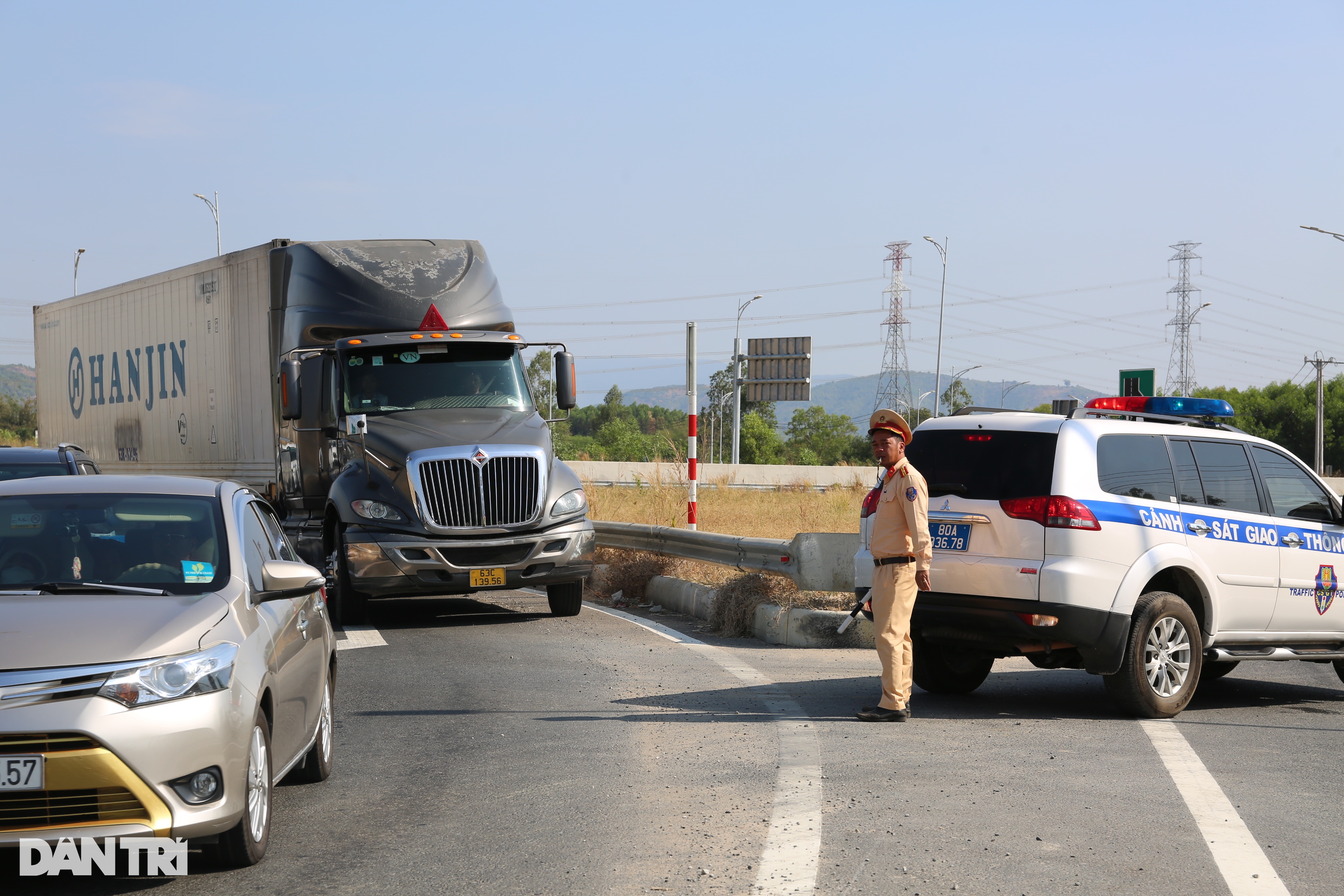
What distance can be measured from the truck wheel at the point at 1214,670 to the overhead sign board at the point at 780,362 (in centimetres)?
2032

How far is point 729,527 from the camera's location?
2123 centimetres

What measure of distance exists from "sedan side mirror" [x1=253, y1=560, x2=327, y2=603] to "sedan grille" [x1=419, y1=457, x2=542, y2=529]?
686cm

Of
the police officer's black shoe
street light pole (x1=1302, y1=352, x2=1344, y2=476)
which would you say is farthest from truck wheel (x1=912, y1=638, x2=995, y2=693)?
street light pole (x1=1302, y1=352, x2=1344, y2=476)

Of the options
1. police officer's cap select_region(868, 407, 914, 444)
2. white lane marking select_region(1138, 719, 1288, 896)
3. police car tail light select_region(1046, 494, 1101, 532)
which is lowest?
white lane marking select_region(1138, 719, 1288, 896)

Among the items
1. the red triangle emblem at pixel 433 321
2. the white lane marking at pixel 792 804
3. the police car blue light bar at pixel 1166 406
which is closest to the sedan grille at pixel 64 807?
the white lane marking at pixel 792 804

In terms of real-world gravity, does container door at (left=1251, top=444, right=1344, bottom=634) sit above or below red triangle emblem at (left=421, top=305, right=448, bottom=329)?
below

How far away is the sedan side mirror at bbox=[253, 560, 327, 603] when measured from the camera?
5363 millimetres

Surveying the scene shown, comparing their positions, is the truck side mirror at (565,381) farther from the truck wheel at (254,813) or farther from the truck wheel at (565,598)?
the truck wheel at (254,813)

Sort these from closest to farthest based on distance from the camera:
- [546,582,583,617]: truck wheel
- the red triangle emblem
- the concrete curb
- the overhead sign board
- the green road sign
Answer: the concrete curb
[546,582,583,617]: truck wheel
the red triangle emblem
the green road sign
the overhead sign board

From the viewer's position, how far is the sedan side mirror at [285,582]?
5.36m

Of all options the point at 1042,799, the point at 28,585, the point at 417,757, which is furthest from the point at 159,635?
the point at 1042,799

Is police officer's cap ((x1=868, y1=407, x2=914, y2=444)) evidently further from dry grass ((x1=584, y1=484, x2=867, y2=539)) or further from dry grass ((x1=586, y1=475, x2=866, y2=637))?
dry grass ((x1=584, y1=484, x2=867, y2=539))

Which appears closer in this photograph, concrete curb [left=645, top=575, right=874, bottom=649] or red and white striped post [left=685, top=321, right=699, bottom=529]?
concrete curb [left=645, top=575, right=874, bottom=649]

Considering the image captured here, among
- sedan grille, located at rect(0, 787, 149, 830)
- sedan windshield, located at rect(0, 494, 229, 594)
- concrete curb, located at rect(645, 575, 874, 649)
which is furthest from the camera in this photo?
concrete curb, located at rect(645, 575, 874, 649)
